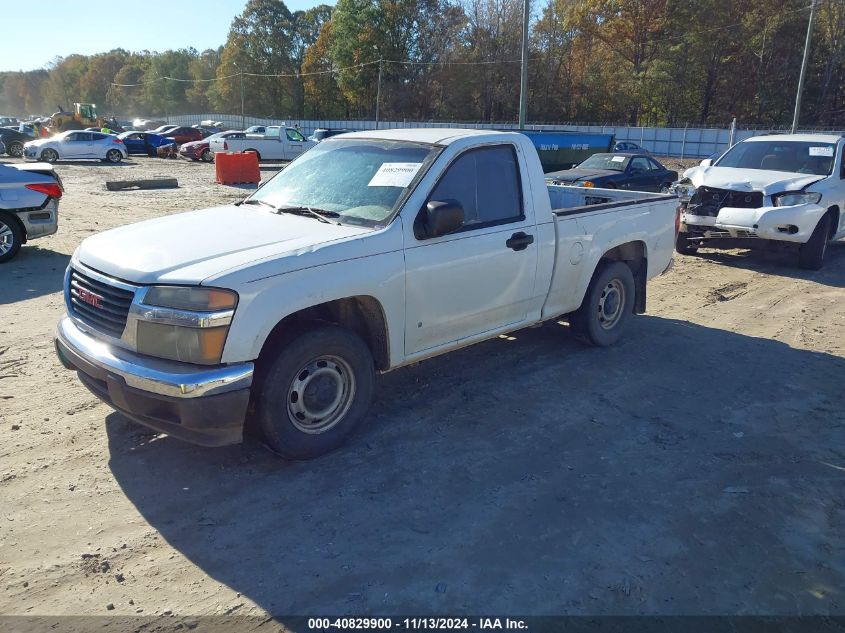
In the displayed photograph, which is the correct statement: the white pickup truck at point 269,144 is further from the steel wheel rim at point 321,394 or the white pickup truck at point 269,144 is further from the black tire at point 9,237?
the steel wheel rim at point 321,394

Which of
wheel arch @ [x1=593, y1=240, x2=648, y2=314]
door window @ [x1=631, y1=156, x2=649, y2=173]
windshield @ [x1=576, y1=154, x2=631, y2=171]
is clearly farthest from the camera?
door window @ [x1=631, y1=156, x2=649, y2=173]

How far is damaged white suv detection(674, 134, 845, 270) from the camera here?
9.66m

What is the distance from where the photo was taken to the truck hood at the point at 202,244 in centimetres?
371

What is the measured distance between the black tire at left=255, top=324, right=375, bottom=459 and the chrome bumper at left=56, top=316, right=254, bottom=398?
0.25 m

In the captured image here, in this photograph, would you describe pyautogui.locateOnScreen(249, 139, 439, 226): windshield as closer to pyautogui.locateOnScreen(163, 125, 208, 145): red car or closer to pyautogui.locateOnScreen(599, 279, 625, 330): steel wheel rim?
pyautogui.locateOnScreen(599, 279, 625, 330): steel wheel rim

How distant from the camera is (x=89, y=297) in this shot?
4.03 m

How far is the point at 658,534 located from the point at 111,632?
2.65 m

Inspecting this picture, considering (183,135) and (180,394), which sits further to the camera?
(183,135)

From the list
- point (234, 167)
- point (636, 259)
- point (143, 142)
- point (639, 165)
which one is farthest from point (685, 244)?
point (143, 142)

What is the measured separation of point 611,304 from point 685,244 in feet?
17.0

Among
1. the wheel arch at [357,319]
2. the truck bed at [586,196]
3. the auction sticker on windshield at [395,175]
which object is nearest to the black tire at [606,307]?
the truck bed at [586,196]

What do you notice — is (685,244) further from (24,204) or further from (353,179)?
(24,204)

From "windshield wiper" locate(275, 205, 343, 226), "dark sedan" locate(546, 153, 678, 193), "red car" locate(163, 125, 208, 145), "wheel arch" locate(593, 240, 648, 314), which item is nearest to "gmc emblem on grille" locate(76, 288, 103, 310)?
"windshield wiper" locate(275, 205, 343, 226)

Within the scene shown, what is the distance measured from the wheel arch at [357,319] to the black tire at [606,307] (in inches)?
98.8
